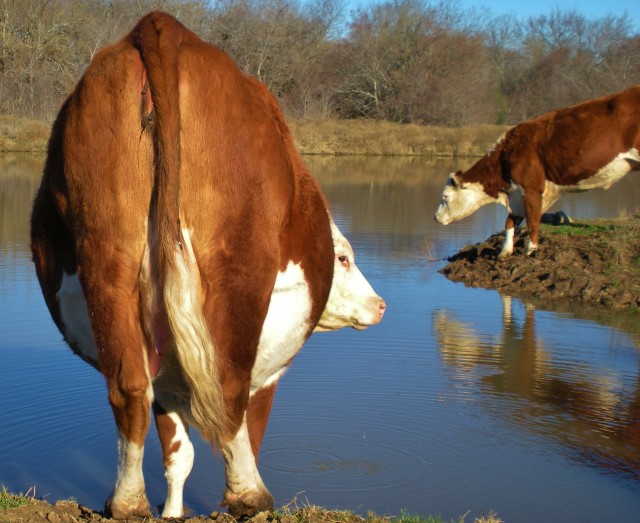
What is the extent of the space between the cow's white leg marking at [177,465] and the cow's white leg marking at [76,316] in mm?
470

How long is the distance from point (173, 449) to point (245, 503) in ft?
1.48

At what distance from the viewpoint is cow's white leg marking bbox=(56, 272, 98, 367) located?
3824mm

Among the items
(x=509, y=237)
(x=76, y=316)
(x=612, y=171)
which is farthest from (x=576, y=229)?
(x=76, y=316)

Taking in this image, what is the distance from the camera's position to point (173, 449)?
165 inches

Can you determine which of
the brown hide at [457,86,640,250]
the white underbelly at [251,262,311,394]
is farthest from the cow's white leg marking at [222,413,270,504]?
the brown hide at [457,86,640,250]

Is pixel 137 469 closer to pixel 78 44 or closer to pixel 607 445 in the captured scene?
pixel 607 445

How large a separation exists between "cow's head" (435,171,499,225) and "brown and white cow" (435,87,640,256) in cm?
71

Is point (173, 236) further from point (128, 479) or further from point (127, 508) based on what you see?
point (127, 508)

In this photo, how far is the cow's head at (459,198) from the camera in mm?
15633

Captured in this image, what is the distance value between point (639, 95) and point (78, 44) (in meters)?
34.1

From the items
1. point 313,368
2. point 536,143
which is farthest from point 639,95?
point 313,368

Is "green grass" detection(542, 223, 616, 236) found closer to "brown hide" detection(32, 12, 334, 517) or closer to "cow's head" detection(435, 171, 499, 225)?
"cow's head" detection(435, 171, 499, 225)

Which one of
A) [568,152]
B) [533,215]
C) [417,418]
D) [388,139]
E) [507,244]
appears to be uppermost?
[568,152]

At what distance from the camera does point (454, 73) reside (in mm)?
62844
